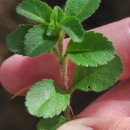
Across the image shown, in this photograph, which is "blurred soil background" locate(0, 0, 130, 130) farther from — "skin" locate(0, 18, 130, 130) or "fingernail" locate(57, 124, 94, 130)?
"fingernail" locate(57, 124, 94, 130)

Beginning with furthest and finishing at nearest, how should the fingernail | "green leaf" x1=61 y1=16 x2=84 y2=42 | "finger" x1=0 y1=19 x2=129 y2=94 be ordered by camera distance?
"finger" x1=0 y1=19 x2=129 y2=94
the fingernail
"green leaf" x1=61 y1=16 x2=84 y2=42

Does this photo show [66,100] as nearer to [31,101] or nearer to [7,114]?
[31,101]

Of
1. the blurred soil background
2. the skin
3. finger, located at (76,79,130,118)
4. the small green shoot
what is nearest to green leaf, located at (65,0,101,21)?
the small green shoot

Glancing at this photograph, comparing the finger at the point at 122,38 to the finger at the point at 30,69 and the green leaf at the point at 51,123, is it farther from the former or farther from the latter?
the green leaf at the point at 51,123

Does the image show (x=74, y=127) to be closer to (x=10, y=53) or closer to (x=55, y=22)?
(x=55, y=22)

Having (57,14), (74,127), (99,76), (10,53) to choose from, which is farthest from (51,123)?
(10,53)
